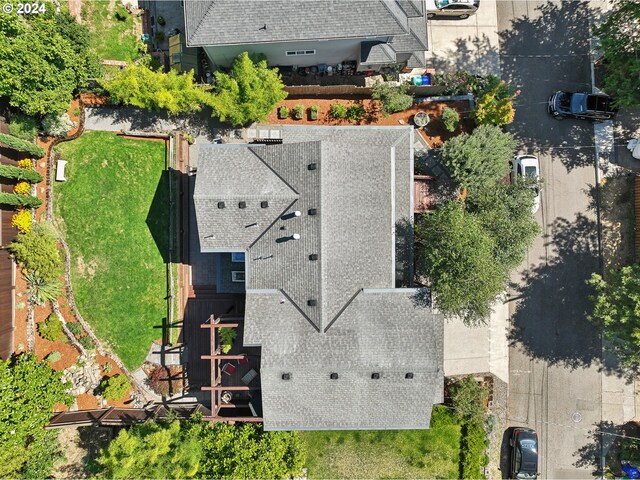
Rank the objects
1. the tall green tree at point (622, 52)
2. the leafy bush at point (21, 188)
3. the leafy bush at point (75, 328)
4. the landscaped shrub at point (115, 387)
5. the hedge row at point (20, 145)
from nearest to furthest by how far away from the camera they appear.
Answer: the hedge row at point (20, 145) < the tall green tree at point (622, 52) < the leafy bush at point (21, 188) < the landscaped shrub at point (115, 387) < the leafy bush at point (75, 328)

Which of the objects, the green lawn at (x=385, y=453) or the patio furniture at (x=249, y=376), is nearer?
the patio furniture at (x=249, y=376)

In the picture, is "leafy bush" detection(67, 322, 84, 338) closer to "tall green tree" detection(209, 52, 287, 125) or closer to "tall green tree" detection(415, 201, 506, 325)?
"tall green tree" detection(209, 52, 287, 125)

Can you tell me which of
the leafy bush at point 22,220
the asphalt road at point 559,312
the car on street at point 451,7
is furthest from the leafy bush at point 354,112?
the leafy bush at point 22,220

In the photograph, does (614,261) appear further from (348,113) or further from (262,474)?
(262,474)

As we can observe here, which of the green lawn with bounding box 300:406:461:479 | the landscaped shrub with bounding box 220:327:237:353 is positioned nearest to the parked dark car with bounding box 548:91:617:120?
the green lawn with bounding box 300:406:461:479

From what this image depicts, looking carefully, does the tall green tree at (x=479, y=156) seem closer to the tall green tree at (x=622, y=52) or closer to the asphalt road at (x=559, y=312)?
the asphalt road at (x=559, y=312)

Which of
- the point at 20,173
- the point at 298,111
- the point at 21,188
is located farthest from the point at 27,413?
the point at 298,111
